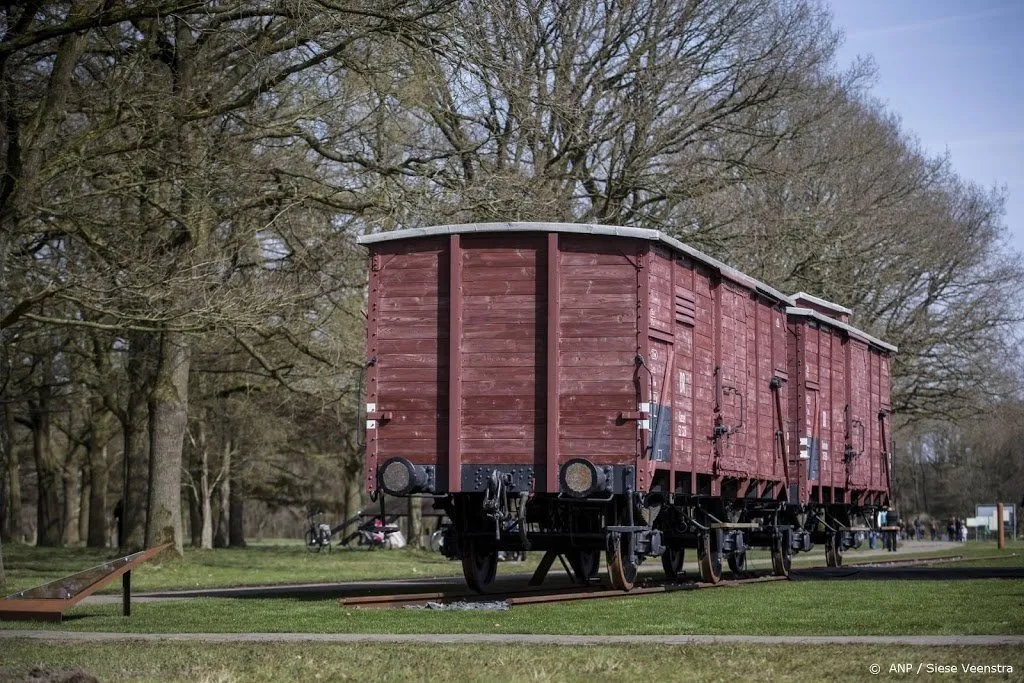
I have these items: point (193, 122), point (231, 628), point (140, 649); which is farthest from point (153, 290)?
point (140, 649)

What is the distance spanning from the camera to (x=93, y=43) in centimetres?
2264

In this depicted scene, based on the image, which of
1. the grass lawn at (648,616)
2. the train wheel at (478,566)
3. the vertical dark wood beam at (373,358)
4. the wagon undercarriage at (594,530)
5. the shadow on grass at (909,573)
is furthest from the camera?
the shadow on grass at (909,573)

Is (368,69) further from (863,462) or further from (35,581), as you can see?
(863,462)

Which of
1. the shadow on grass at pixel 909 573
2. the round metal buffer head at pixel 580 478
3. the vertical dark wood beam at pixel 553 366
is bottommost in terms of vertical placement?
the shadow on grass at pixel 909 573

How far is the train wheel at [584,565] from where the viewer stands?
2099 cm

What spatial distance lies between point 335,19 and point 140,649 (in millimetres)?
10141

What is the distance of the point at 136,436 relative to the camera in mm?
35094

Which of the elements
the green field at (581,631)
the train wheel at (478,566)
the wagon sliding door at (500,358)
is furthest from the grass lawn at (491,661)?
the train wheel at (478,566)

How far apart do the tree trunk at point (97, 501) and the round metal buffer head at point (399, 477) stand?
91.6 ft

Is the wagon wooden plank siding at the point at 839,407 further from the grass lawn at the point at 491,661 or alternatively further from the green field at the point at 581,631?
the grass lawn at the point at 491,661

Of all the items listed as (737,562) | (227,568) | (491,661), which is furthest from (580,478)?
(227,568)

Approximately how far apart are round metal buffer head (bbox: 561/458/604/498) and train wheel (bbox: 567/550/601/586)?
3.63m

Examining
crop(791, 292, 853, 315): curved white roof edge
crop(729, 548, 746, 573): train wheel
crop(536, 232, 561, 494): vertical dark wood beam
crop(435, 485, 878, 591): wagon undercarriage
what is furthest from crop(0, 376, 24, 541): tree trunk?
crop(536, 232, 561, 494): vertical dark wood beam

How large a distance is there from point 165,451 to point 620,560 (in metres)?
→ 12.1
